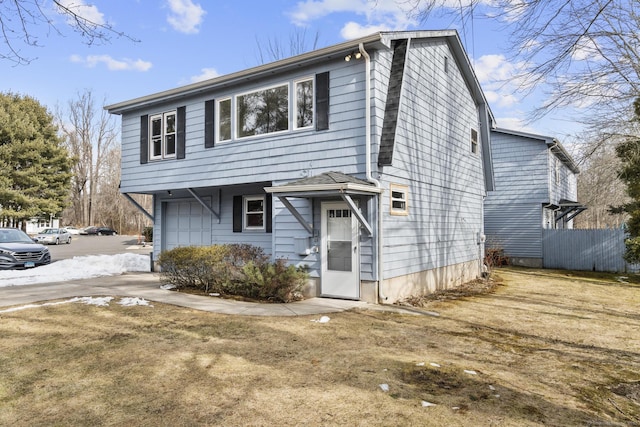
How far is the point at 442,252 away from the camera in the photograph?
1140cm

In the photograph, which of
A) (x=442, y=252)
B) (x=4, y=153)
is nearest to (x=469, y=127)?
(x=442, y=252)

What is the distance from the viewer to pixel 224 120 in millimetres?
10781

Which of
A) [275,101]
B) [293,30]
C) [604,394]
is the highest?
[293,30]

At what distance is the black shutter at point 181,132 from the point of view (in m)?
11.6

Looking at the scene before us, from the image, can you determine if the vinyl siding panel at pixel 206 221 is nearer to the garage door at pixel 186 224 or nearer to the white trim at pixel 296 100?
the garage door at pixel 186 224

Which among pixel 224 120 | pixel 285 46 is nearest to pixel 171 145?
pixel 224 120

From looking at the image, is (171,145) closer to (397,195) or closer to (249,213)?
(249,213)

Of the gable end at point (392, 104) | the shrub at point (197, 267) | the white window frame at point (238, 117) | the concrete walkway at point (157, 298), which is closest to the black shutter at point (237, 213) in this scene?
the white window frame at point (238, 117)

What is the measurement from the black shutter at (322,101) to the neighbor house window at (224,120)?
293 cm

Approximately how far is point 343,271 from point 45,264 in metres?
11.1

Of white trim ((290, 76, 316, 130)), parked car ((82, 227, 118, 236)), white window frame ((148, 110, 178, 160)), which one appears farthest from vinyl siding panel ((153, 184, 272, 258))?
parked car ((82, 227, 118, 236))

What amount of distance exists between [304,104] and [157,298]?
5441 millimetres

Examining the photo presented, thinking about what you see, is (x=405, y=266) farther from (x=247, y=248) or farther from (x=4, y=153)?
(x=4, y=153)

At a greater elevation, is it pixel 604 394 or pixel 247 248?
pixel 247 248
